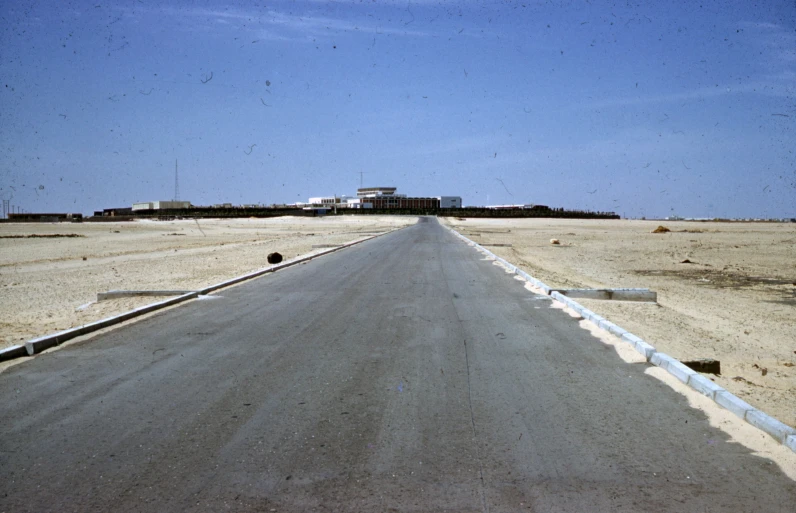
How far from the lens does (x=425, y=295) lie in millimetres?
13227

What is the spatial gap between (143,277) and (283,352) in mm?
11760

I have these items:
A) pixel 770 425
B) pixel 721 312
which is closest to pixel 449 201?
pixel 721 312

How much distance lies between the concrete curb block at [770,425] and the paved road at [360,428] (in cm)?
39

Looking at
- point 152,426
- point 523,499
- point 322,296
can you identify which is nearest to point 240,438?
point 152,426

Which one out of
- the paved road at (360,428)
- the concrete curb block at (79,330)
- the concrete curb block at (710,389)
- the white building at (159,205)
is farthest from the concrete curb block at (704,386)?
the white building at (159,205)

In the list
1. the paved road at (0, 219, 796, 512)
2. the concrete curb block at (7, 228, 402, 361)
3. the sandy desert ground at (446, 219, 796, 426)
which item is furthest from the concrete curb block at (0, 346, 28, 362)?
the sandy desert ground at (446, 219, 796, 426)

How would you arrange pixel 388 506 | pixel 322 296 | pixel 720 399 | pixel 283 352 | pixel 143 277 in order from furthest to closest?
pixel 143 277 → pixel 322 296 → pixel 283 352 → pixel 720 399 → pixel 388 506

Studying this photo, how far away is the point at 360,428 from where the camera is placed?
16.6 ft

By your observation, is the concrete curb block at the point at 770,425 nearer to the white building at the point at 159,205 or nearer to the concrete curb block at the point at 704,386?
the concrete curb block at the point at 704,386

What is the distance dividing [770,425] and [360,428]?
335 cm

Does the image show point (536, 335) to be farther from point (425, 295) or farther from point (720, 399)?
point (425, 295)

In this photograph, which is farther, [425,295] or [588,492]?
[425,295]

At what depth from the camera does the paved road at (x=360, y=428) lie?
12.9ft

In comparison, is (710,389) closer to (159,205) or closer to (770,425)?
(770,425)
